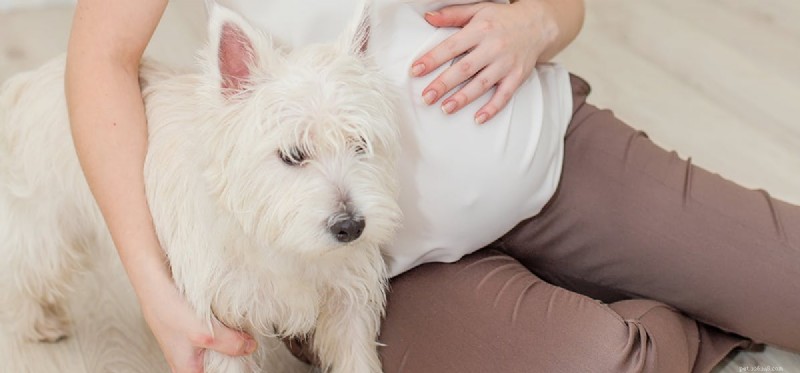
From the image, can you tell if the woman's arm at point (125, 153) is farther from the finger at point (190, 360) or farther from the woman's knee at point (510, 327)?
the woman's knee at point (510, 327)

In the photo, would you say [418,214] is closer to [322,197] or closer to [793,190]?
[322,197]

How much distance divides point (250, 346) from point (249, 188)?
312mm

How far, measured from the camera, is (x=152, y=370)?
1.61 metres

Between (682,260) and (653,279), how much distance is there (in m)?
0.06

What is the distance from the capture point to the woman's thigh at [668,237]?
4.71 feet

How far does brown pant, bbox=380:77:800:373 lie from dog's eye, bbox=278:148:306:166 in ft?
1.33

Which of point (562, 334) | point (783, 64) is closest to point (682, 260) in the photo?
point (562, 334)

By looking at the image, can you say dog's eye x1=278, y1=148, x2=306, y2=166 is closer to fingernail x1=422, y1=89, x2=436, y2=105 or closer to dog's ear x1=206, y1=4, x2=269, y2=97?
dog's ear x1=206, y1=4, x2=269, y2=97

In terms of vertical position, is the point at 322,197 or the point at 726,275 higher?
the point at 322,197

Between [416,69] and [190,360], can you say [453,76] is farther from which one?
[190,360]

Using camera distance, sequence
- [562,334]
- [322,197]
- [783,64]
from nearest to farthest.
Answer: [322,197]
[562,334]
[783,64]

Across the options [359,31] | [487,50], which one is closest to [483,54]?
[487,50]

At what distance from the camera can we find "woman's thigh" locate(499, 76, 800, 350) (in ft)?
4.71

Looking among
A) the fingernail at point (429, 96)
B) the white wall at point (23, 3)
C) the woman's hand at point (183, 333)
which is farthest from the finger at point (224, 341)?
the white wall at point (23, 3)
